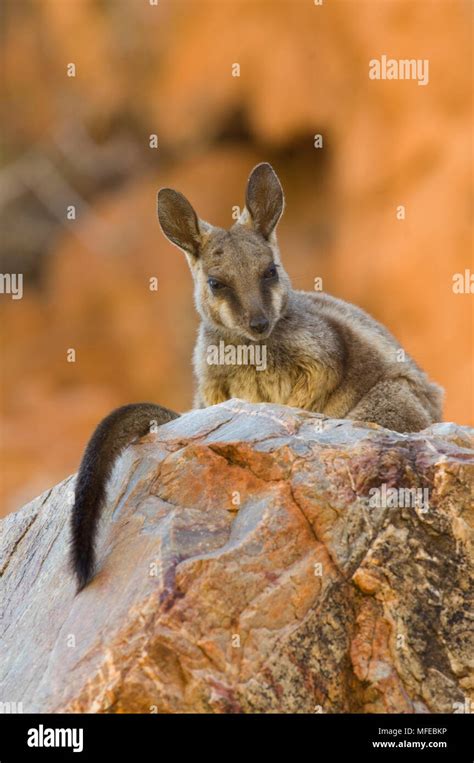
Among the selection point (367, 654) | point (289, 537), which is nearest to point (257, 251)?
point (289, 537)

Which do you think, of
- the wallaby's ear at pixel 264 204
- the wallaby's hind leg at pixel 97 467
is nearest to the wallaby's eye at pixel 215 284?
the wallaby's ear at pixel 264 204

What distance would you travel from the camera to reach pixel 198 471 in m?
6.21

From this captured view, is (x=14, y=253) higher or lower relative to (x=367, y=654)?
higher

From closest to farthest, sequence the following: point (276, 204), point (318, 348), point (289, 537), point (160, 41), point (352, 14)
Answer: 1. point (289, 537)
2. point (318, 348)
3. point (276, 204)
4. point (352, 14)
5. point (160, 41)

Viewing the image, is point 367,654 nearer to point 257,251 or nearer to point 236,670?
point 236,670

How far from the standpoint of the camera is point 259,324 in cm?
791

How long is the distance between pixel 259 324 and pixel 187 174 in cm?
1619

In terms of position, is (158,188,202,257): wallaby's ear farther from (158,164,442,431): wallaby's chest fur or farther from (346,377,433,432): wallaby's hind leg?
(346,377,433,432): wallaby's hind leg

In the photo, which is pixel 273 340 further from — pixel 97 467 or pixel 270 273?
pixel 97 467

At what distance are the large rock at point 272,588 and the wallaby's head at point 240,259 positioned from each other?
69.9 inches

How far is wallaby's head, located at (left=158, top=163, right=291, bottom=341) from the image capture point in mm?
8086

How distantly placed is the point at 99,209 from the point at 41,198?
1.34m

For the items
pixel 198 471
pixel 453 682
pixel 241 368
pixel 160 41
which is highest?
pixel 160 41

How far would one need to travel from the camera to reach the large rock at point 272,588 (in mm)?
5328
